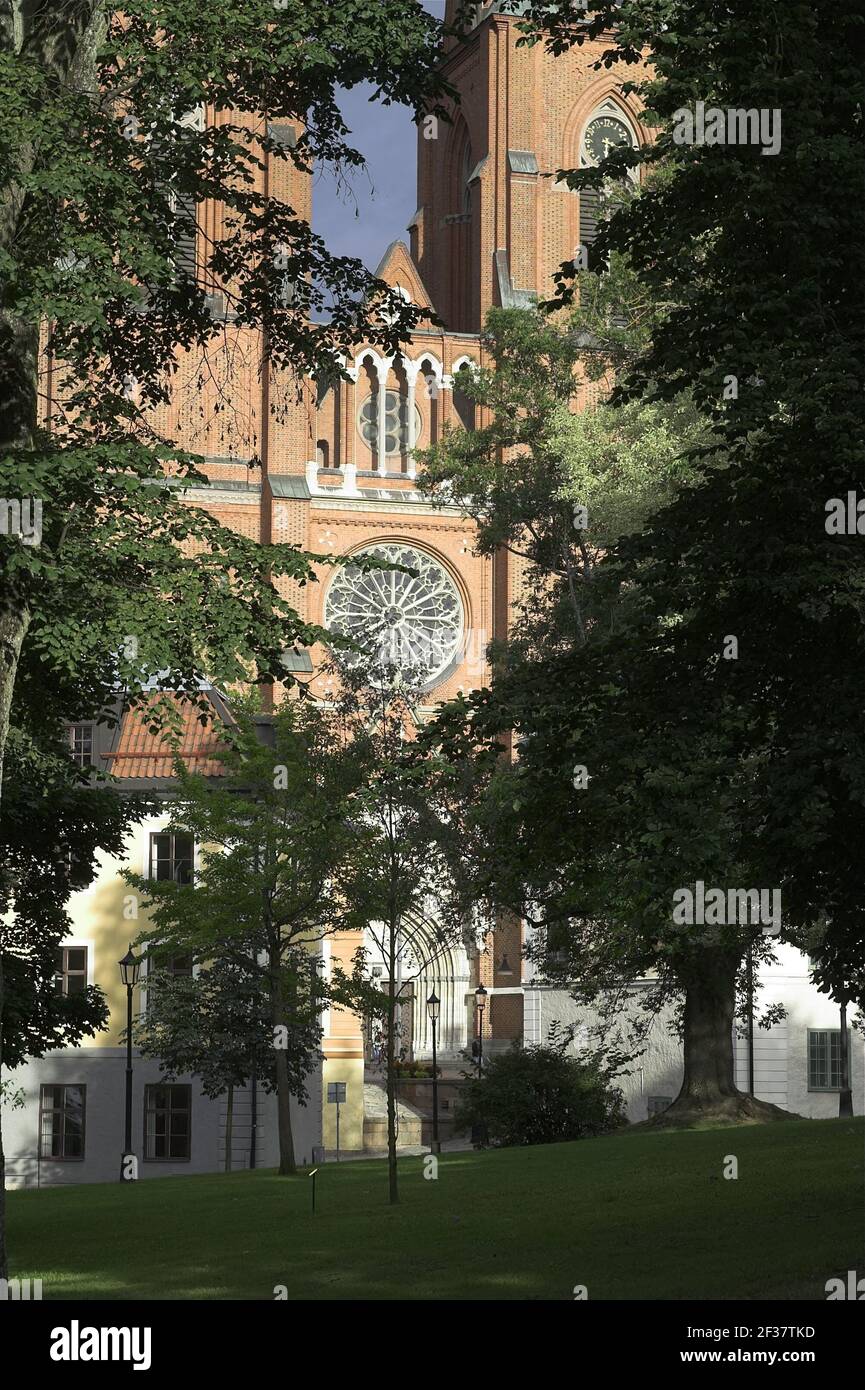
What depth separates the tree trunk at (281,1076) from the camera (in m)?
29.1

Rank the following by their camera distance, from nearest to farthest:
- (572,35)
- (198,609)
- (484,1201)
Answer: (198,609), (572,35), (484,1201)

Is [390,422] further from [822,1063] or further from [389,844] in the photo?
[389,844]

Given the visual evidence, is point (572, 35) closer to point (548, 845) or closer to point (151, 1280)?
point (548, 845)

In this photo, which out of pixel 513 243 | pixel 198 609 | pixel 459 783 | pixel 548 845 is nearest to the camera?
pixel 198 609

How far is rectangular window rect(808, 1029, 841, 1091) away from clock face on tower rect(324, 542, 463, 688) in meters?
16.5

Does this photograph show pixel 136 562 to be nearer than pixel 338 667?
Yes

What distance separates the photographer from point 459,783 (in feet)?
102

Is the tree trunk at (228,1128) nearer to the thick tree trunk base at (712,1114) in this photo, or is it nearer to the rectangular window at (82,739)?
the thick tree trunk base at (712,1114)

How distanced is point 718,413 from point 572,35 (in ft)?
12.9

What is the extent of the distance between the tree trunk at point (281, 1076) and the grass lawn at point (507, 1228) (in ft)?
3.33

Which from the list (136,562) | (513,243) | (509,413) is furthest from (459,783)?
(513,243)

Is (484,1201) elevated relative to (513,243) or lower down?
lower down

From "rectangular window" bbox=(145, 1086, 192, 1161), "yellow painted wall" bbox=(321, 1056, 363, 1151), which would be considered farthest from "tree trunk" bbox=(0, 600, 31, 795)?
"yellow painted wall" bbox=(321, 1056, 363, 1151)

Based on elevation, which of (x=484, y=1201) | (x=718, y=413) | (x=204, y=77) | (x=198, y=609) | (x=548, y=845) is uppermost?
(x=204, y=77)
